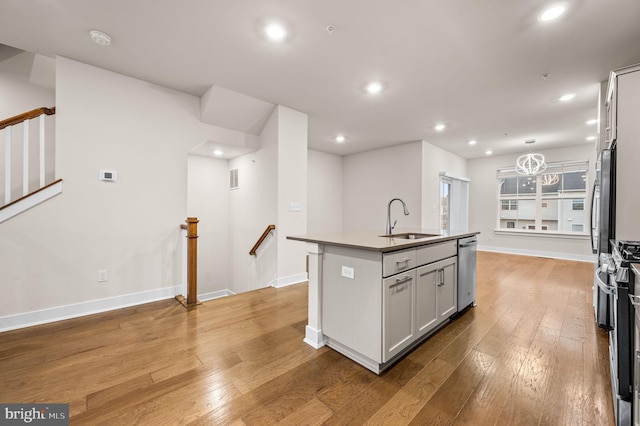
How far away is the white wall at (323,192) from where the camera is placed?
6.78m

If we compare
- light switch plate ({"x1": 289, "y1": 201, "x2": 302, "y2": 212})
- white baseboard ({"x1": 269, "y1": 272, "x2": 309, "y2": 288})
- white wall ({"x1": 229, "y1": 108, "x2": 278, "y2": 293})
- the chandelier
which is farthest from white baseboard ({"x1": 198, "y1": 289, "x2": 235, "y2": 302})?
the chandelier

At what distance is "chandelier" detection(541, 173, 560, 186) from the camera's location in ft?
21.7

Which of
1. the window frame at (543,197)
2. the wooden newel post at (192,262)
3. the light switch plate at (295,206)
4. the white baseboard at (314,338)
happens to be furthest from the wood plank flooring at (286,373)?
the window frame at (543,197)

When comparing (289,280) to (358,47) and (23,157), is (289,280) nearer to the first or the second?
(358,47)

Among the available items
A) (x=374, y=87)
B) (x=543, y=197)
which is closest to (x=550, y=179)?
(x=543, y=197)

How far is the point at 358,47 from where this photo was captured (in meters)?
2.57

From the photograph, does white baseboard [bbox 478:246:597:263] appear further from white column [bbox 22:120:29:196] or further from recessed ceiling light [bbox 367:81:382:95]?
white column [bbox 22:120:29:196]

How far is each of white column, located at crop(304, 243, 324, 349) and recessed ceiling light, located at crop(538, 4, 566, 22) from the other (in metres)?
2.57

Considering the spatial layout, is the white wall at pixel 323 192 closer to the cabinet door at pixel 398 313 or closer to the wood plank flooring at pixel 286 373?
the wood plank flooring at pixel 286 373

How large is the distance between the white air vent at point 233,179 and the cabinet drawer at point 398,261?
3920 mm

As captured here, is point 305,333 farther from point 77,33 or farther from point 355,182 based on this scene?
point 355,182

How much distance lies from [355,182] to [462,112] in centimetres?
338

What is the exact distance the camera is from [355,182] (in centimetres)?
725

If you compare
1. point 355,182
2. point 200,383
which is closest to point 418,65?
point 200,383
